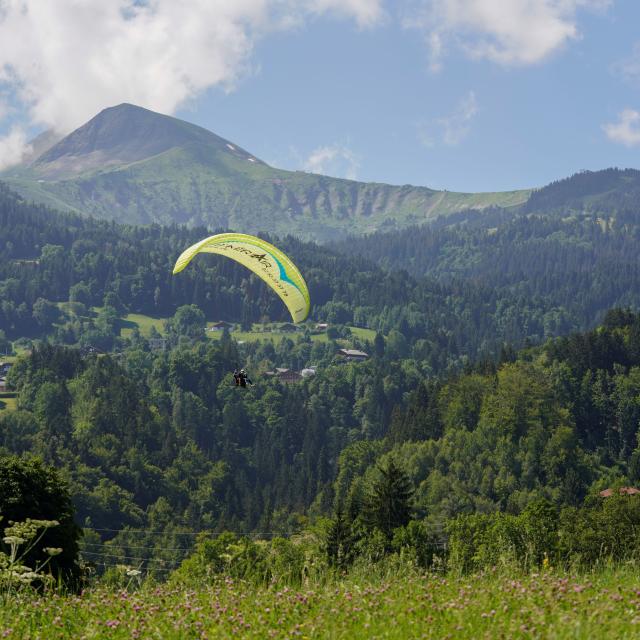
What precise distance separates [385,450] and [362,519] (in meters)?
75.4

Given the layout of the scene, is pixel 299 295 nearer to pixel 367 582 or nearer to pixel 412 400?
pixel 367 582

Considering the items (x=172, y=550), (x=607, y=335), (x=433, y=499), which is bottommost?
(x=172, y=550)

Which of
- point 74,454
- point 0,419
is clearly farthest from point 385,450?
point 0,419

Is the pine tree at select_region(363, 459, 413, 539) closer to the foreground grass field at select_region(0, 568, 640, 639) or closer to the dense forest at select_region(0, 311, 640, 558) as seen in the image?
the dense forest at select_region(0, 311, 640, 558)

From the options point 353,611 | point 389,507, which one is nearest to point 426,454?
point 389,507

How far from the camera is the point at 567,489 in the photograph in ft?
417

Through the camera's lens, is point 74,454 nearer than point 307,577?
No

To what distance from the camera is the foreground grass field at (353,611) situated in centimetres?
1302

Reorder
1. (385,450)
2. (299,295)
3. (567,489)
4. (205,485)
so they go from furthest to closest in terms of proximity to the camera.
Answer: (205,485) → (385,450) → (567,489) → (299,295)

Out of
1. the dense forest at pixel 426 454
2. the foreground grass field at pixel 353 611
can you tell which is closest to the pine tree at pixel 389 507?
the dense forest at pixel 426 454

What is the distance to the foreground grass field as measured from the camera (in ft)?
42.7

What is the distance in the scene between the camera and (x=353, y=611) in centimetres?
1388

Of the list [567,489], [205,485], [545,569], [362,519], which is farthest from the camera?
[205,485]

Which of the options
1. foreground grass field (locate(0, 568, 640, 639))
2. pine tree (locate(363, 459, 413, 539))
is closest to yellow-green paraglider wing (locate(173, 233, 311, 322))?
foreground grass field (locate(0, 568, 640, 639))
